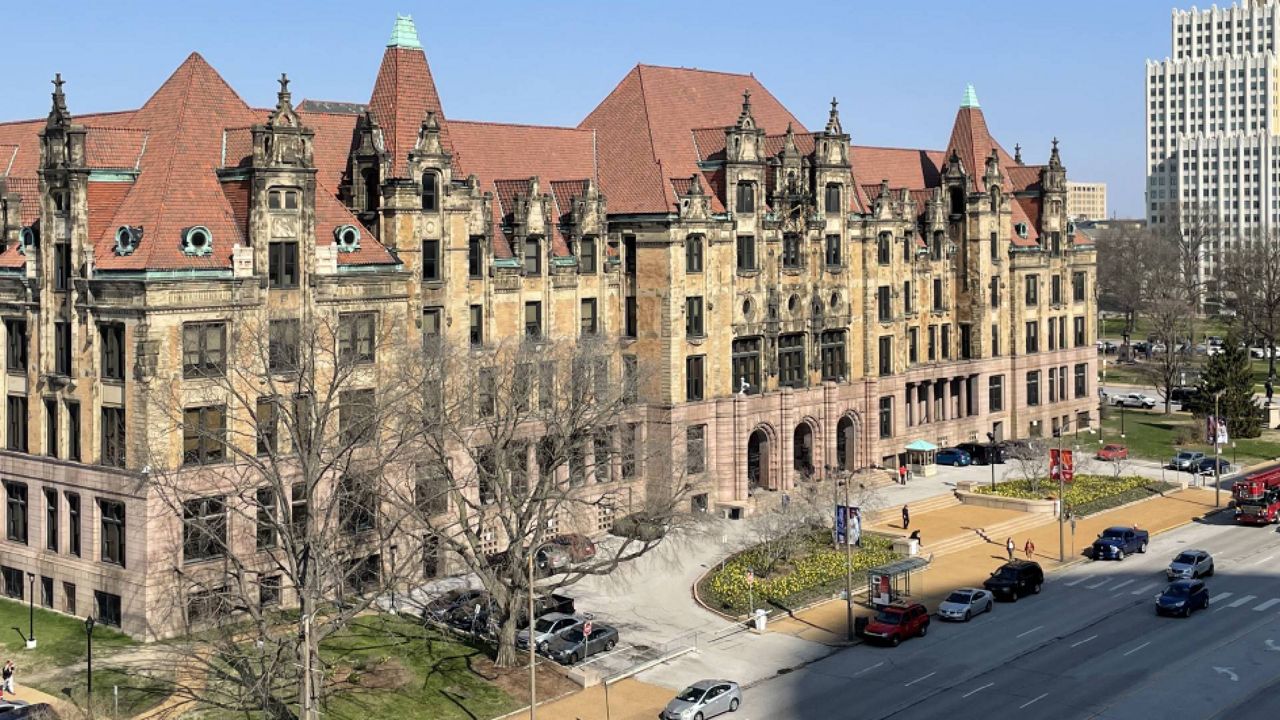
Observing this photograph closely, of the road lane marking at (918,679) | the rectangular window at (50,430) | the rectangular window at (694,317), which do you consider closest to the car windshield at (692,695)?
the road lane marking at (918,679)

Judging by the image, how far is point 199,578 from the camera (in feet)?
211

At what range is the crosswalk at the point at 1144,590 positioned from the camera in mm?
72375

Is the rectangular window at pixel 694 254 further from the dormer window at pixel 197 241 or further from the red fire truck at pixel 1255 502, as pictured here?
the red fire truck at pixel 1255 502

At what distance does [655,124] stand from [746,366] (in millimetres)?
15855

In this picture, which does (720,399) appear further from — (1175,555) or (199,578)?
(199,578)

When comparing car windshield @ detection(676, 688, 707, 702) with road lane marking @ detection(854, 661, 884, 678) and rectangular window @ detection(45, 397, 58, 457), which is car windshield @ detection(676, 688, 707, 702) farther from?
rectangular window @ detection(45, 397, 58, 457)

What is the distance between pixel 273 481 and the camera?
52.5 meters

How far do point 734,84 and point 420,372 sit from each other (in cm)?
4379

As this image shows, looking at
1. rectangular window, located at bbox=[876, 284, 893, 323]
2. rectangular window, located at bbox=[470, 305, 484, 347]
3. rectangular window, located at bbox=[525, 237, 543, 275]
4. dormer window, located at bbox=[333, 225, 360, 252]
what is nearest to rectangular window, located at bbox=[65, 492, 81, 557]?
dormer window, located at bbox=[333, 225, 360, 252]

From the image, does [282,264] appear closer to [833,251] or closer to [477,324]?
[477,324]

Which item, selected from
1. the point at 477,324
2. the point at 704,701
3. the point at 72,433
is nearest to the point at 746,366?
the point at 477,324

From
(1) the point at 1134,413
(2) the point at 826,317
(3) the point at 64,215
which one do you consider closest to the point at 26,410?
(3) the point at 64,215

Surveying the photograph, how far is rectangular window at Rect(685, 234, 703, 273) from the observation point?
88750 millimetres

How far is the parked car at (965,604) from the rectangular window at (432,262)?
29965 millimetres
